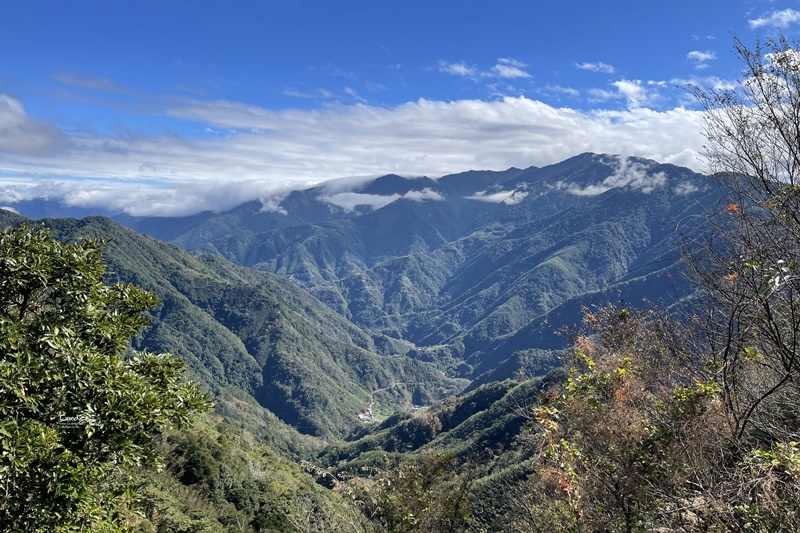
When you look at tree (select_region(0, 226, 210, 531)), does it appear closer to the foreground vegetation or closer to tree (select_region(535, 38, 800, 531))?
the foreground vegetation

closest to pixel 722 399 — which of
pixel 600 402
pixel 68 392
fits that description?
pixel 600 402

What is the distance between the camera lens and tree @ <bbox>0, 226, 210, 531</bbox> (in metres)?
6.68

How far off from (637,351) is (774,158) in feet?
22.6

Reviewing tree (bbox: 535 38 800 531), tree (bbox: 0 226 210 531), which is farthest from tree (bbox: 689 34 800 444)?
tree (bbox: 0 226 210 531)

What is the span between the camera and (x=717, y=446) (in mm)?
9688

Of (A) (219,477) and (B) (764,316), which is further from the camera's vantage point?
(A) (219,477)

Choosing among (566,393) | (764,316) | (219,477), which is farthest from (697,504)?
(219,477)

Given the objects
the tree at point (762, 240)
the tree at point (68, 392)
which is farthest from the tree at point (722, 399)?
the tree at point (68, 392)

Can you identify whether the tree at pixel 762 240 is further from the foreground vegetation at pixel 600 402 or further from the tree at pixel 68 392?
the tree at pixel 68 392

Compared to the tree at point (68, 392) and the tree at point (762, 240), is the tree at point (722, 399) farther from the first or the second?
the tree at point (68, 392)

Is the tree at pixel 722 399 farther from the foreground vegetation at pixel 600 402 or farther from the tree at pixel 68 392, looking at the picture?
the tree at pixel 68 392

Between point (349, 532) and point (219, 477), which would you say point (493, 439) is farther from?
point (349, 532)

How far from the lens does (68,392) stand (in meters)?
7.35

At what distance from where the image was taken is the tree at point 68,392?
6680 millimetres
